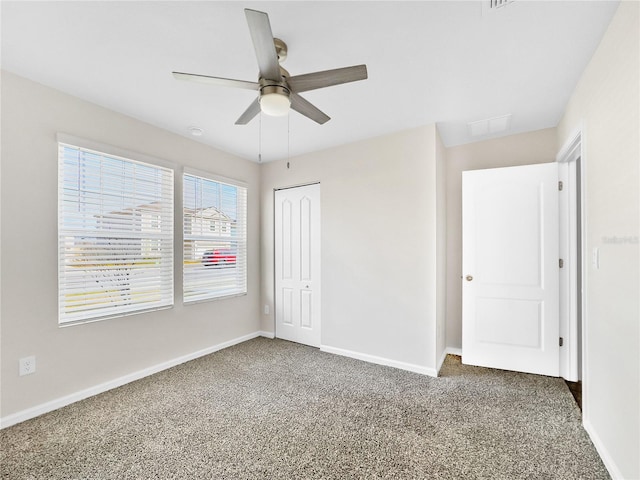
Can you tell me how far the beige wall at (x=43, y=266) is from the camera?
2.17 m

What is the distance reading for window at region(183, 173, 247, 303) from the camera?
3.47 m

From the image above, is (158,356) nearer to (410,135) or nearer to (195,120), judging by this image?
(195,120)

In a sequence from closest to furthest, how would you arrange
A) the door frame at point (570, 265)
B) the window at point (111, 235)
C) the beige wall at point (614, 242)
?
the beige wall at point (614, 242) < the window at point (111, 235) < the door frame at point (570, 265)

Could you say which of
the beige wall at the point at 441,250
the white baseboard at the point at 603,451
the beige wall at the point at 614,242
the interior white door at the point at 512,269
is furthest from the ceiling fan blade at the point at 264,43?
the white baseboard at the point at 603,451

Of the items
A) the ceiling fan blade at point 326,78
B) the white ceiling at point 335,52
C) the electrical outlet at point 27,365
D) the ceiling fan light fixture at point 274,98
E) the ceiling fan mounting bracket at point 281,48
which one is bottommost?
the electrical outlet at point 27,365

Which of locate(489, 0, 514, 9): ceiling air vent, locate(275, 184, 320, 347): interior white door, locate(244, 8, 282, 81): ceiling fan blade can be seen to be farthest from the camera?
locate(275, 184, 320, 347): interior white door

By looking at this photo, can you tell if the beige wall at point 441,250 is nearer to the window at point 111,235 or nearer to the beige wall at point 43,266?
the window at point 111,235

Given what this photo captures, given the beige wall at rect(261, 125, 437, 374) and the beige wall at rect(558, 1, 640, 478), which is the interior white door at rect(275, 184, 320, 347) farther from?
the beige wall at rect(558, 1, 640, 478)

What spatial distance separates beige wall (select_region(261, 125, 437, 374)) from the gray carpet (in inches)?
18.6

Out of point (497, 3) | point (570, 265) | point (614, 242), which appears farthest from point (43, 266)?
point (570, 265)

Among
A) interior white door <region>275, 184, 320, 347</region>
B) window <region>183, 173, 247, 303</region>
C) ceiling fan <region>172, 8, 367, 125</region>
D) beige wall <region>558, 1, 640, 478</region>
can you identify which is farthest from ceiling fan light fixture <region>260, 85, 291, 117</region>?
interior white door <region>275, 184, 320, 347</region>

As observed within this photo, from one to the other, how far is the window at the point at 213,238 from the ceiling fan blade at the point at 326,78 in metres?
2.22

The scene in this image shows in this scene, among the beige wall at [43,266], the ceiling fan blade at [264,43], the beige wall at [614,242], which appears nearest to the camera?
the ceiling fan blade at [264,43]

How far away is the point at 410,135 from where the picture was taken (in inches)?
124
